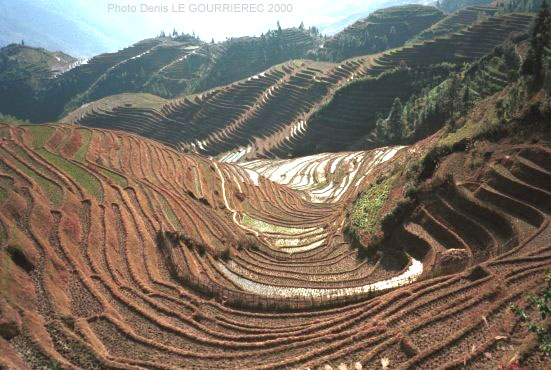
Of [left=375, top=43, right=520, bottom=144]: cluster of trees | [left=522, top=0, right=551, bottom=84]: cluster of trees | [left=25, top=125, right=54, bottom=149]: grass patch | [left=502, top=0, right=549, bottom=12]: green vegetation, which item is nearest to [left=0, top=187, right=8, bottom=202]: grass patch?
[left=25, top=125, right=54, bottom=149]: grass patch

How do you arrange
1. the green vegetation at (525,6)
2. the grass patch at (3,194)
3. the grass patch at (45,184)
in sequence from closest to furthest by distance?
the grass patch at (3,194), the grass patch at (45,184), the green vegetation at (525,6)

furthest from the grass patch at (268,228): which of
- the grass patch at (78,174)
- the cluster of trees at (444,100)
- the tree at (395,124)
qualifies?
the tree at (395,124)

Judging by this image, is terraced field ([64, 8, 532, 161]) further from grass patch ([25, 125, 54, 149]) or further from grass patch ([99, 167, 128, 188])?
grass patch ([99, 167, 128, 188])

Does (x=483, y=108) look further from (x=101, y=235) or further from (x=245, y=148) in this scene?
(x=245, y=148)

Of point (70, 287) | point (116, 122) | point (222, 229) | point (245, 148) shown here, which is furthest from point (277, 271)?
point (116, 122)

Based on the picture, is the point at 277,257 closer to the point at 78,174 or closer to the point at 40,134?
the point at 78,174

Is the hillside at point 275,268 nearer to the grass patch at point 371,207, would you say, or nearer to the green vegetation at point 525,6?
the grass patch at point 371,207
